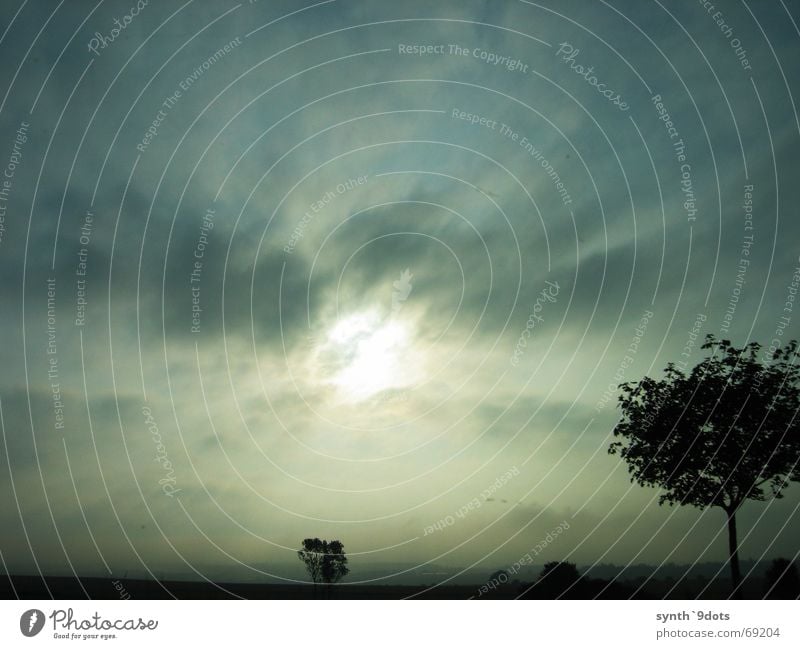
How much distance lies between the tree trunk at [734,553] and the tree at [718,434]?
79mm

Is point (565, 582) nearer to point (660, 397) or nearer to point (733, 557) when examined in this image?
point (733, 557)

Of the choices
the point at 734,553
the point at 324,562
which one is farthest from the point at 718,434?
the point at 324,562

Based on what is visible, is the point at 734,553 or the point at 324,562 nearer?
the point at 734,553

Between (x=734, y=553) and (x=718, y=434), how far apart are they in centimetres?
571

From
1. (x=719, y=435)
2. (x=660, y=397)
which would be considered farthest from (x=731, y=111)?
(x=719, y=435)

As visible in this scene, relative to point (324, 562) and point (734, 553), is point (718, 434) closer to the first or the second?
point (734, 553)

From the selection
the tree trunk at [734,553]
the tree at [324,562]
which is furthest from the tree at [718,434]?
the tree at [324,562]

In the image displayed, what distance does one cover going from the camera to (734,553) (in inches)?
1099

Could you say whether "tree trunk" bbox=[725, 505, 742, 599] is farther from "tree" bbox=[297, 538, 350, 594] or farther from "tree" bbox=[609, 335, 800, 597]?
"tree" bbox=[297, 538, 350, 594]

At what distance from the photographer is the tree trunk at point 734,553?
89.7 ft

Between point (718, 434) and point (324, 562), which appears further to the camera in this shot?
point (324, 562)

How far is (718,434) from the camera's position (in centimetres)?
3109

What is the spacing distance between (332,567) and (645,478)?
7828cm
